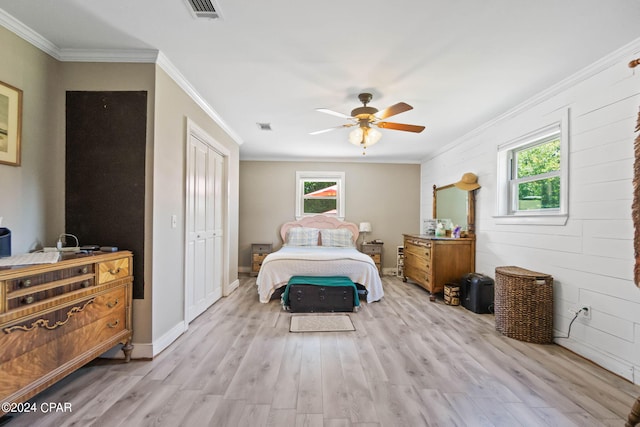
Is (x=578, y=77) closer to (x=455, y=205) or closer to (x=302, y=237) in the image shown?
(x=455, y=205)

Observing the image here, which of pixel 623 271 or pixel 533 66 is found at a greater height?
pixel 533 66

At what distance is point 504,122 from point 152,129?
A: 13.1 feet

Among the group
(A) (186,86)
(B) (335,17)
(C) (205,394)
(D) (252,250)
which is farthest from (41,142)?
(D) (252,250)

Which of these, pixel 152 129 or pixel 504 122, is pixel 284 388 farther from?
pixel 504 122

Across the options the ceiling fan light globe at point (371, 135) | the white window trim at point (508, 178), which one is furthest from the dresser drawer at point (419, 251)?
the ceiling fan light globe at point (371, 135)

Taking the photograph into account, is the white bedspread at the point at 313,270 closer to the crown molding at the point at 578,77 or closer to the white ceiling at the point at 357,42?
the white ceiling at the point at 357,42

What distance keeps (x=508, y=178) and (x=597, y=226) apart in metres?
1.36

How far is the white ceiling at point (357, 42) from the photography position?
1.77 meters

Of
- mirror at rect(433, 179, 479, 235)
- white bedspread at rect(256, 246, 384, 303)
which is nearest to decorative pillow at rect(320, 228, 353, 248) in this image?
white bedspread at rect(256, 246, 384, 303)

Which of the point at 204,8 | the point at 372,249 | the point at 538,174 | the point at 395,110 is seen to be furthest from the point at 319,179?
the point at 204,8

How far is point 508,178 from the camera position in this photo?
141 inches

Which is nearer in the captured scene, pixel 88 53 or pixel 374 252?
pixel 88 53

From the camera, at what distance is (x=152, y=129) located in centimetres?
235

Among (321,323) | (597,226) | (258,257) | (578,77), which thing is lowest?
(321,323)
